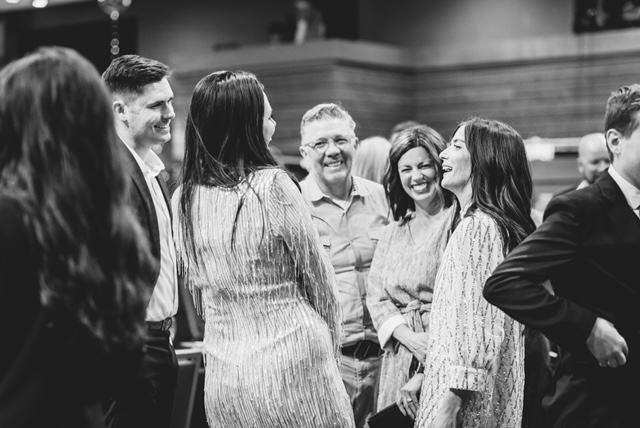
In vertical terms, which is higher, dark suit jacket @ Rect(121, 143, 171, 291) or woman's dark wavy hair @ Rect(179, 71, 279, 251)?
woman's dark wavy hair @ Rect(179, 71, 279, 251)

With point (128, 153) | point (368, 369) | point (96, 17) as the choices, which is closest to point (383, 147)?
point (368, 369)

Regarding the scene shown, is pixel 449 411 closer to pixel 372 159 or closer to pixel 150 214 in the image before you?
pixel 150 214

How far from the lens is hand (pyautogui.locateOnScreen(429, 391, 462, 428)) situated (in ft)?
8.30

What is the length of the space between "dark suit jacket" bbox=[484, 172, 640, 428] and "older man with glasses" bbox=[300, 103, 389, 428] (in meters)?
1.37

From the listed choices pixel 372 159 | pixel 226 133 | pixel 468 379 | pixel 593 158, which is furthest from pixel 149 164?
pixel 593 158

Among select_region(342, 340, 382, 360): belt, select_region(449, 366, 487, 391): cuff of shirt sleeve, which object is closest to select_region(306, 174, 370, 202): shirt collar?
select_region(342, 340, 382, 360): belt

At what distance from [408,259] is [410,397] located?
0.48m

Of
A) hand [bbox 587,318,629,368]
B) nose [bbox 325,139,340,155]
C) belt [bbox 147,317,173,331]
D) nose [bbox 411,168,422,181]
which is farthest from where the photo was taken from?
nose [bbox 325,139,340,155]

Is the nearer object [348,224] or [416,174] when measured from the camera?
[416,174]

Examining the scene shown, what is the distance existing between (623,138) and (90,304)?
4.34 feet

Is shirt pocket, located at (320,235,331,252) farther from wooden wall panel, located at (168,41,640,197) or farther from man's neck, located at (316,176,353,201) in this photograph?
wooden wall panel, located at (168,41,640,197)

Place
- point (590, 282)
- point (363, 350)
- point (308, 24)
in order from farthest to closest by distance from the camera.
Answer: point (308, 24)
point (363, 350)
point (590, 282)

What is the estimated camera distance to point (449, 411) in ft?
8.33

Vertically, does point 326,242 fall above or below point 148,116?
below
